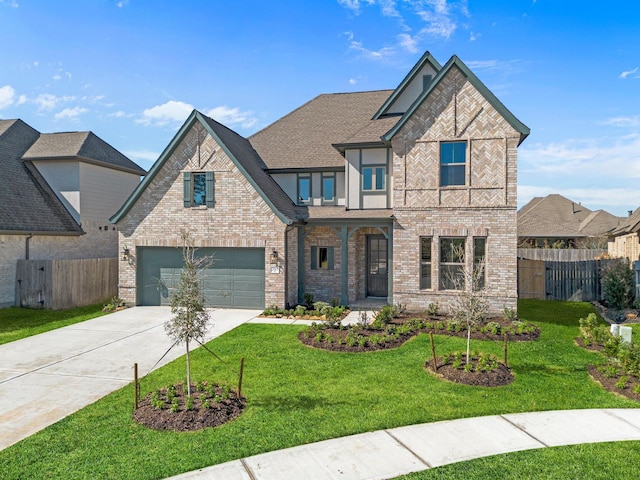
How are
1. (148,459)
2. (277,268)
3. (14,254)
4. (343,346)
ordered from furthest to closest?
(14,254) → (277,268) → (343,346) → (148,459)

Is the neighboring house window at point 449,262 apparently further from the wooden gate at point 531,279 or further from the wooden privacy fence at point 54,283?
the wooden privacy fence at point 54,283

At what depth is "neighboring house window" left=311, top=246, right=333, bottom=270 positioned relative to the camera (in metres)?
17.7

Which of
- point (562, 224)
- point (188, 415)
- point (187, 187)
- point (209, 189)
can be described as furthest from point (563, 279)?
point (562, 224)

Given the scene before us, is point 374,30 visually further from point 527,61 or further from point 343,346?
point 343,346

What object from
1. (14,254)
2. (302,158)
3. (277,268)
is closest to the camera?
(277,268)

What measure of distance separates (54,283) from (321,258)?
10895mm

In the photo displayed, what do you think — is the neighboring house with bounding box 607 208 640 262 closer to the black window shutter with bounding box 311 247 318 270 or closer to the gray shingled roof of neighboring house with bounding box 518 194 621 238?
the gray shingled roof of neighboring house with bounding box 518 194 621 238

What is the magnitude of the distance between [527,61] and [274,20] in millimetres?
8331

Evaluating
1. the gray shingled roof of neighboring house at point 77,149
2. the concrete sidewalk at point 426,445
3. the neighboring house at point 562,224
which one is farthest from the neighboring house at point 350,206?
the neighboring house at point 562,224

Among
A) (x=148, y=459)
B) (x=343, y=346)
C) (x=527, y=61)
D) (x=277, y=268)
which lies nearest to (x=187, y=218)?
(x=277, y=268)

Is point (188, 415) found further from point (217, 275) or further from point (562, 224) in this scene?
point (562, 224)

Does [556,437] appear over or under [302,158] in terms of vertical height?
under

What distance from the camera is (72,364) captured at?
31.7 ft

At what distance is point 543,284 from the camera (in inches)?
750
